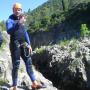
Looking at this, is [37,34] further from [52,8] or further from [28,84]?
[28,84]

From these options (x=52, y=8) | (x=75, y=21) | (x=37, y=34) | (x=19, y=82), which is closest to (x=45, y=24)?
(x=37, y=34)

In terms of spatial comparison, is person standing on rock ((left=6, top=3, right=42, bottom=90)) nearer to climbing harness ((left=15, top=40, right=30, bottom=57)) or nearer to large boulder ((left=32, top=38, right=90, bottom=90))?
climbing harness ((left=15, top=40, right=30, bottom=57))

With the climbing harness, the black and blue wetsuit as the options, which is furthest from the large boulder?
the black and blue wetsuit

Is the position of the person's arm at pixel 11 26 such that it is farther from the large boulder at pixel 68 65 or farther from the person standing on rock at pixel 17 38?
the large boulder at pixel 68 65

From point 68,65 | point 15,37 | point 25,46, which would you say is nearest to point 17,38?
point 15,37

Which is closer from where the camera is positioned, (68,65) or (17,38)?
(17,38)

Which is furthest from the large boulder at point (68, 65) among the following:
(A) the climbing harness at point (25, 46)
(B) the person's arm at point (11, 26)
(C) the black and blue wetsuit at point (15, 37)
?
(B) the person's arm at point (11, 26)

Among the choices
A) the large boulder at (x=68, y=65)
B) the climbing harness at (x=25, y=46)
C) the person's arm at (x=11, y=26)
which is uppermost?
the person's arm at (x=11, y=26)

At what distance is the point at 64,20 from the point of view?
73.6 meters

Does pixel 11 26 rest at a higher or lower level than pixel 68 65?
higher

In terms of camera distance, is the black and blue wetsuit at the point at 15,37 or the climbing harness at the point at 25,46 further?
the climbing harness at the point at 25,46

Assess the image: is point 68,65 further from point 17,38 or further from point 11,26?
point 11,26

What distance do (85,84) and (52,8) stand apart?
10948 cm

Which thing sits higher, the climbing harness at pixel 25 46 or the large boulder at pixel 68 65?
the climbing harness at pixel 25 46
